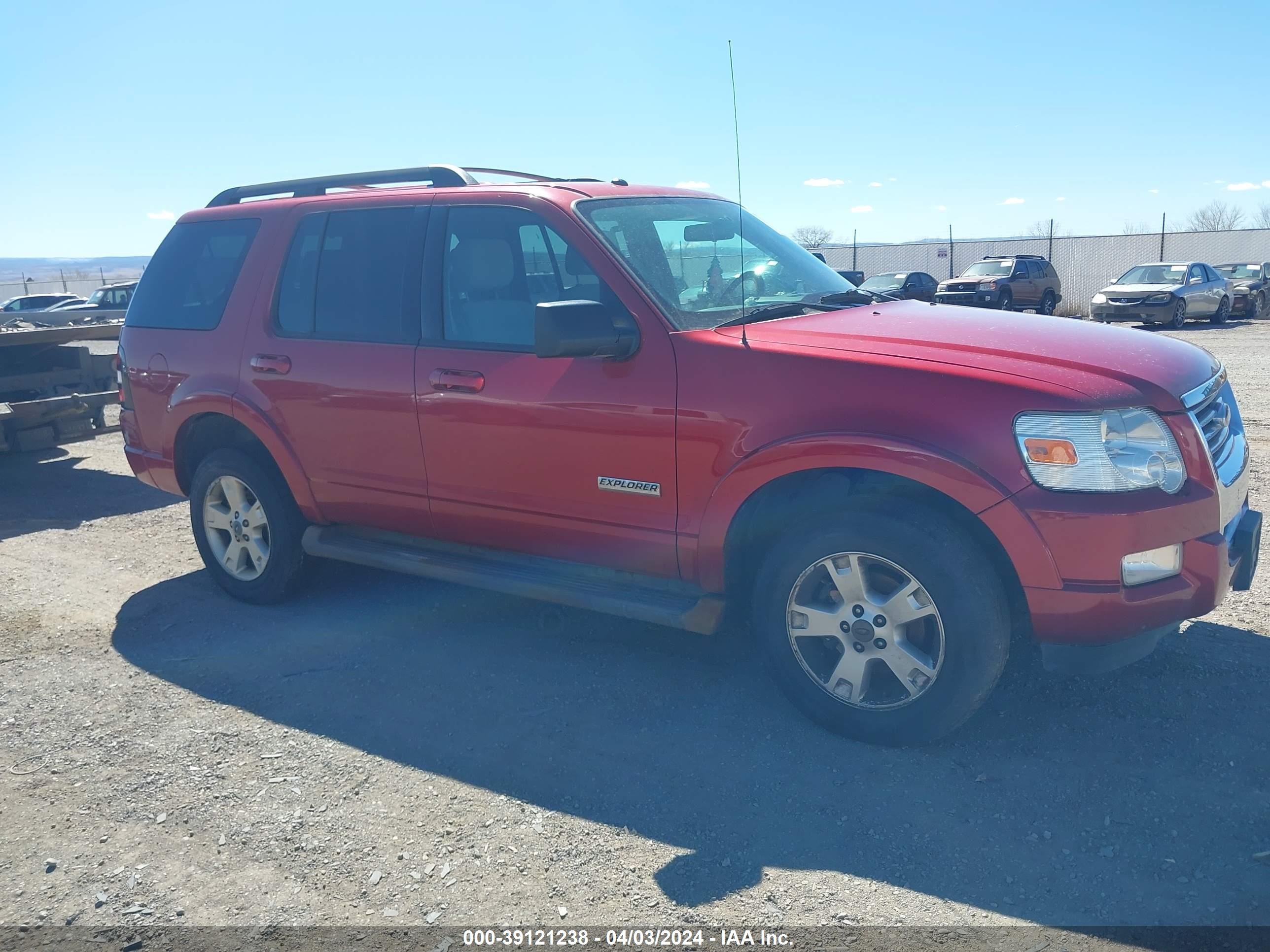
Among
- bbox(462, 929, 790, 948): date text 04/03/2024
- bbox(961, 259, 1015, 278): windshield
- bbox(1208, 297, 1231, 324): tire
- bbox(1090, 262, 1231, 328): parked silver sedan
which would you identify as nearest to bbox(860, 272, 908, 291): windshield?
bbox(961, 259, 1015, 278): windshield

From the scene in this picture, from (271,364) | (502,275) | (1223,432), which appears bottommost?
(1223,432)

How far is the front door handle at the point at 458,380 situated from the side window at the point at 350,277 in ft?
0.84

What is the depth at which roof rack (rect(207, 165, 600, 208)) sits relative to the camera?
16.7 feet

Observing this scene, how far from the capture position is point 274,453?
539cm

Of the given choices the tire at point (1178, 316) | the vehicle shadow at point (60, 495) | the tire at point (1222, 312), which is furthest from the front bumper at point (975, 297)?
the vehicle shadow at point (60, 495)

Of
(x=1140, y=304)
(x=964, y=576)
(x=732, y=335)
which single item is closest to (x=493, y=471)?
(x=732, y=335)

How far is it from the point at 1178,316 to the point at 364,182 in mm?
23005

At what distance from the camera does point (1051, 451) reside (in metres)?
3.39

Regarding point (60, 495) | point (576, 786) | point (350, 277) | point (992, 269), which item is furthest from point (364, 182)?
point (992, 269)

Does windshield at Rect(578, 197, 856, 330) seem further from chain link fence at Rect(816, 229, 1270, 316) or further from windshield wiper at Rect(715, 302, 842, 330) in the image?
chain link fence at Rect(816, 229, 1270, 316)

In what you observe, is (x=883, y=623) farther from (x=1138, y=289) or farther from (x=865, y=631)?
(x=1138, y=289)

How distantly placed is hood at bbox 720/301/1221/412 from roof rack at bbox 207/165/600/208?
166 cm

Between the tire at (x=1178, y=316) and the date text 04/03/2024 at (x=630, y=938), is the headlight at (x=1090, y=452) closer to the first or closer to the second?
the date text 04/03/2024 at (x=630, y=938)

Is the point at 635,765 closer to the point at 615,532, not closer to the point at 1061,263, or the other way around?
the point at 615,532
